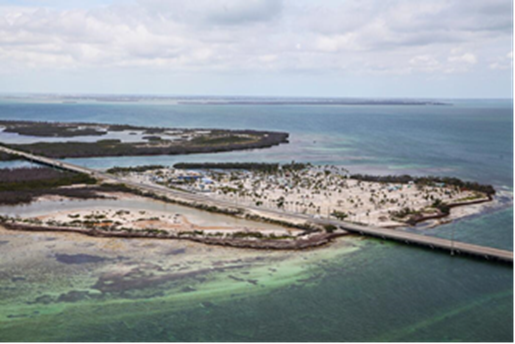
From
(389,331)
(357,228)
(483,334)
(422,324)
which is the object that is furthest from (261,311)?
(357,228)

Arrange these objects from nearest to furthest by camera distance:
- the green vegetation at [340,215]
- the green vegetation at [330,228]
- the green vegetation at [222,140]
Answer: the green vegetation at [330,228], the green vegetation at [340,215], the green vegetation at [222,140]

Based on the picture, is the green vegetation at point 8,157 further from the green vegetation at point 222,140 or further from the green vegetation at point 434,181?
the green vegetation at point 434,181

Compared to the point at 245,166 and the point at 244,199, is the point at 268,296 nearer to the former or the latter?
the point at 244,199

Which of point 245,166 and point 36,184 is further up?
point 245,166

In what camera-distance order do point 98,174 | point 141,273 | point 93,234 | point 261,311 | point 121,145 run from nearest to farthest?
point 261,311 < point 141,273 < point 93,234 < point 98,174 < point 121,145

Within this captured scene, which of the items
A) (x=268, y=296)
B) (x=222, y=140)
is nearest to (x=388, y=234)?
(x=268, y=296)

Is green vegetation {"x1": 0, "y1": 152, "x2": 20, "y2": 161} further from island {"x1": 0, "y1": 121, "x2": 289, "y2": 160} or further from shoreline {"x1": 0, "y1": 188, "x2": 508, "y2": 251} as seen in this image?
shoreline {"x1": 0, "y1": 188, "x2": 508, "y2": 251}

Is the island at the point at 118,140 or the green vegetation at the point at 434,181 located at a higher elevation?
the island at the point at 118,140

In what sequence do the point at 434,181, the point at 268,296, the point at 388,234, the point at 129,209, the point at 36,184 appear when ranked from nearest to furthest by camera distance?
1. the point at 268,296
2. the point at 388,234
3. the point at 129,209
4. the point at 36,184
5. the point at 434,181

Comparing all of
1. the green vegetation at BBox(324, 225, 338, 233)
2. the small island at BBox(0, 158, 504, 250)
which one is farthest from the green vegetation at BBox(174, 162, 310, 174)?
the green vegetation at BBox(324, 225, 338, 233)

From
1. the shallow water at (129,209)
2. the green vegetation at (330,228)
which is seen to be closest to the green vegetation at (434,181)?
the green vegetation at (330,228)

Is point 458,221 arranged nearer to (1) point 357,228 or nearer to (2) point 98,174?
(1) point 357,228
